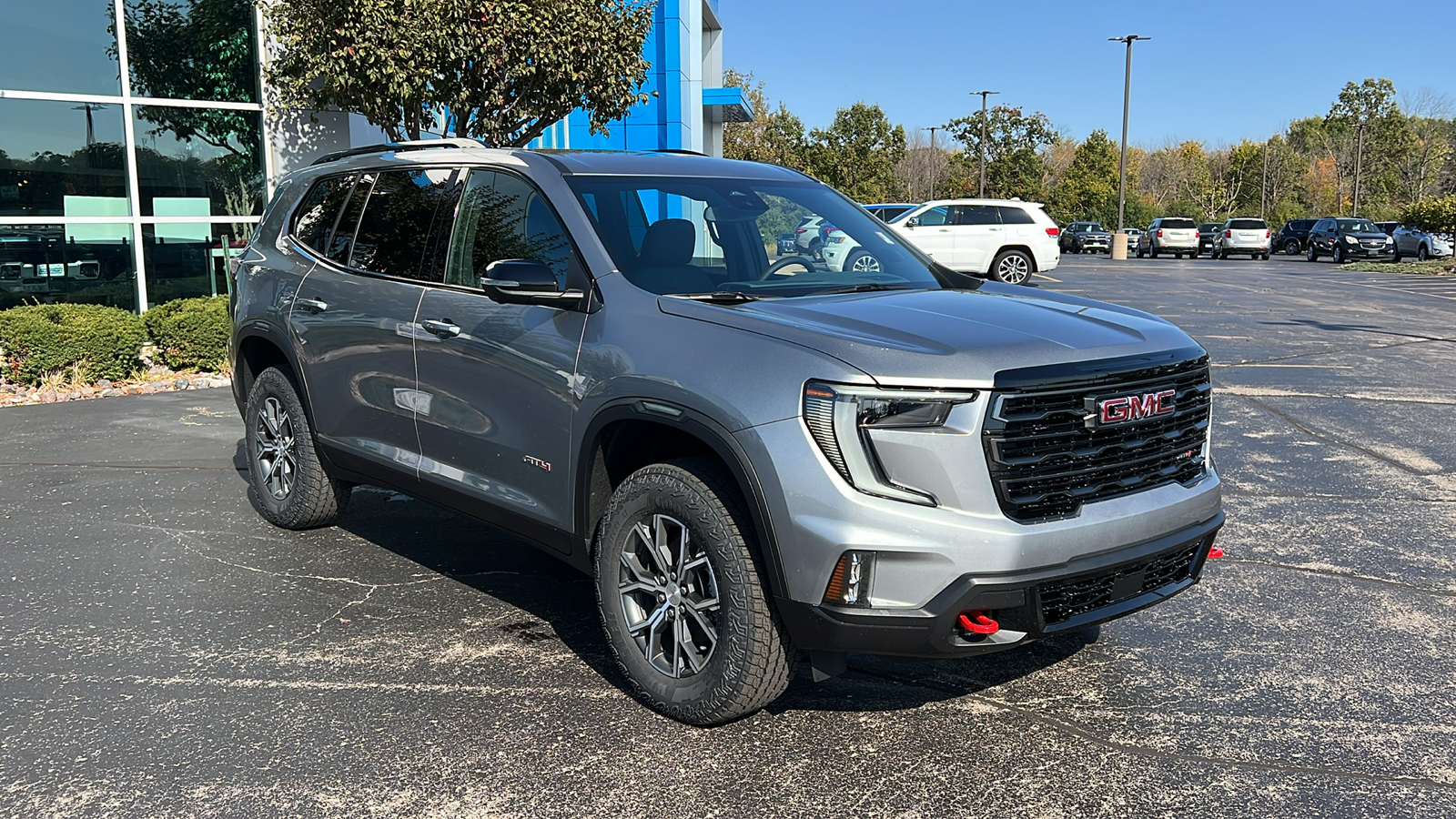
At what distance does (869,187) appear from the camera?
191 ft

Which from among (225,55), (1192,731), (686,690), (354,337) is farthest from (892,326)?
(225,55)

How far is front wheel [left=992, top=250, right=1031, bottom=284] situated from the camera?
23.3 metres

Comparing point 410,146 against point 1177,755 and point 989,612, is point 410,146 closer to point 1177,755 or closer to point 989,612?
point 989,612

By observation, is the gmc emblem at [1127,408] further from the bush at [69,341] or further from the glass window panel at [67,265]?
the glass window panel at [67,265]

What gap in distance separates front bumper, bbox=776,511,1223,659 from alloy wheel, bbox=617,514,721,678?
0.37 metres

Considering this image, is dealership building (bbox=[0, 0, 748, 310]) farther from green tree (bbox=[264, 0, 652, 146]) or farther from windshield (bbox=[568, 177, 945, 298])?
windshield (bbox=[568, 177, 945, 298])

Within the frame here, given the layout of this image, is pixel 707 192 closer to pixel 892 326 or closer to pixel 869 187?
pixel 892 326

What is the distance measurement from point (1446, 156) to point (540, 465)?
86.4 meters

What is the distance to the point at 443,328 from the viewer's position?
15.2 feet

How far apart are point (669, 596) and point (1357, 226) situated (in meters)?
47.6

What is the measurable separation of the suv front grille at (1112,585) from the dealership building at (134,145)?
12.3 metres

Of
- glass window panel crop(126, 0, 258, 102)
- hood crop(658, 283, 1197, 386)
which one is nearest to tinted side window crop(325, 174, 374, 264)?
hood crop(658, 283, 1197, 386)

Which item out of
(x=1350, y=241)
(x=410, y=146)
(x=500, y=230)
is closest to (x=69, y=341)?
(x=410, y=146)

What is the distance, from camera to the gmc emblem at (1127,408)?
349 centimetres
